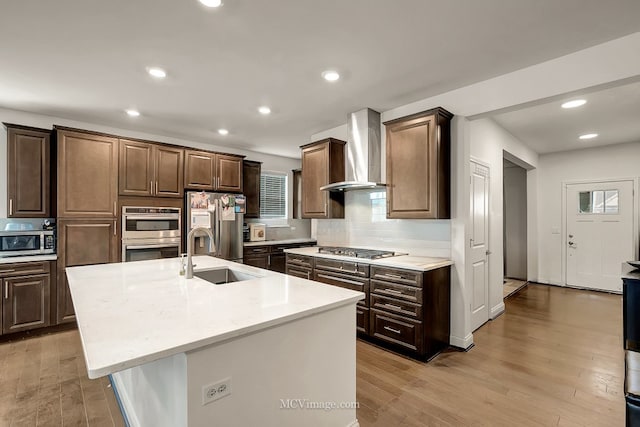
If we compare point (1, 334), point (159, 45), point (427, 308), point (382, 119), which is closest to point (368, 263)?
point (427, 308)

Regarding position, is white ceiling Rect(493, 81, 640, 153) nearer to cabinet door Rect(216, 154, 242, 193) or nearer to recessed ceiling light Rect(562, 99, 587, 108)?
recessed ceiling light Rect(562, 99, 587, 108)

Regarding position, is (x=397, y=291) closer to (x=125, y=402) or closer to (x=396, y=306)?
(x=396, y=306)

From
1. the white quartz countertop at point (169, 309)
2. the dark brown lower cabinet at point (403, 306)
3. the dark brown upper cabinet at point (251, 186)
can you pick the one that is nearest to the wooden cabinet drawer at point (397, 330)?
the dark brown lower cabinet at point (403, 306)

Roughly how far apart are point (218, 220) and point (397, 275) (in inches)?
116

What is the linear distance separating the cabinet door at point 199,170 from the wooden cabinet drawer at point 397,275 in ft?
9.80

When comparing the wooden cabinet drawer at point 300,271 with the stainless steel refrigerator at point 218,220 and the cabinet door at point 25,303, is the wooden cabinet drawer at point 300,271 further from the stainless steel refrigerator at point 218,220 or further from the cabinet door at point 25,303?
the cabinet door at point 25,303

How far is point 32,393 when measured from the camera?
7.60ft

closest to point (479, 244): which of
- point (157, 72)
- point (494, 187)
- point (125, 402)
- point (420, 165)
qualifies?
point (494, 187)

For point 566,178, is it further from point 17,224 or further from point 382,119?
point 17,224

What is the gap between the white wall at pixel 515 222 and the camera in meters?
6.25

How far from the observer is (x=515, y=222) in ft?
20.9

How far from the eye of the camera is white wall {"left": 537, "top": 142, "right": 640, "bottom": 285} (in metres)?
5.22

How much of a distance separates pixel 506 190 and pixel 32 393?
309 inches
